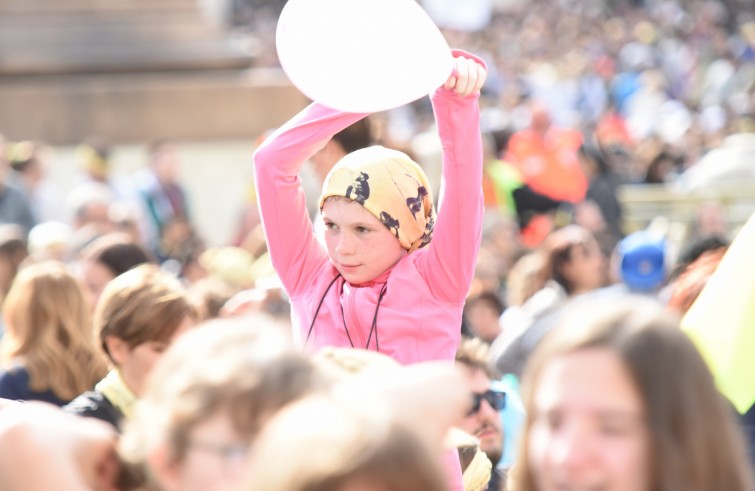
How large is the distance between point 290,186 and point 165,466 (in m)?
1.77

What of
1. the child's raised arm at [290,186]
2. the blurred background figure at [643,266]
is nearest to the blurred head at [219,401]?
the child's raised arm at [290,186]

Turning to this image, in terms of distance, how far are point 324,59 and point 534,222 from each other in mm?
9618

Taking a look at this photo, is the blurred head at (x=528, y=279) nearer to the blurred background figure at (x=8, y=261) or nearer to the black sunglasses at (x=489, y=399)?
the blurred background figure at (x=8, y=261)

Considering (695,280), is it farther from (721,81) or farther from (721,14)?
(721,14)

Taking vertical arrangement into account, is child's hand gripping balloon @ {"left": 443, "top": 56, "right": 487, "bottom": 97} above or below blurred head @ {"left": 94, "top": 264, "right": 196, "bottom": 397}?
above

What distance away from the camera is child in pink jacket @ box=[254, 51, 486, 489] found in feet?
11.8

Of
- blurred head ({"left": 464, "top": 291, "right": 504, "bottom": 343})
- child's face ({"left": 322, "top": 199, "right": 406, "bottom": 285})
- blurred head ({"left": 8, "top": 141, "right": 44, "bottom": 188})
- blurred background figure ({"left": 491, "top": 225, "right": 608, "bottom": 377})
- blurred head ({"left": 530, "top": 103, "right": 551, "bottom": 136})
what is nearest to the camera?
child's face ({"left": 322, "top": 199, "right": 406, "bottom": 285})

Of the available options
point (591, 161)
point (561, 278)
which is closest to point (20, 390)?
point (561, 278)

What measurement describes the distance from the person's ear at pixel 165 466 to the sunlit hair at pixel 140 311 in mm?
2032

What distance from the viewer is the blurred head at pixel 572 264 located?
8469mm

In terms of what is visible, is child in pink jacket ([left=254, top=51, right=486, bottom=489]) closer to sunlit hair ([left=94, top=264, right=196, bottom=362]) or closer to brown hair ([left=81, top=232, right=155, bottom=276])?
sunlit hair ([left=94, top=264, right=196, bottom=362])

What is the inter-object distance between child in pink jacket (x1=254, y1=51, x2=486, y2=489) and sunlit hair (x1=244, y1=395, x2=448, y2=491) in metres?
1.81

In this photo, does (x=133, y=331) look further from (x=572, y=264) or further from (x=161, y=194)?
(x=161, y=194)

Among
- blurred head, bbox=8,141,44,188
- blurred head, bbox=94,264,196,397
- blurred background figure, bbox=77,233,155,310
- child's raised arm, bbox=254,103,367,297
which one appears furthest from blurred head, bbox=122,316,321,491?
blurred head, bbox=8,141,44,188
